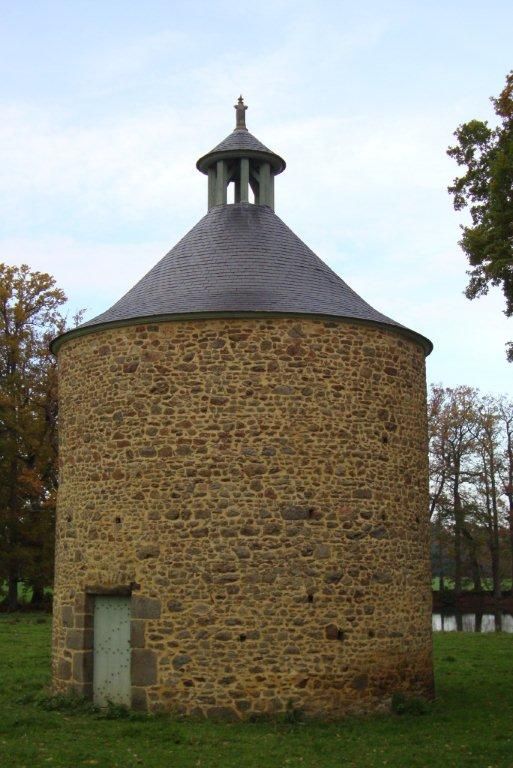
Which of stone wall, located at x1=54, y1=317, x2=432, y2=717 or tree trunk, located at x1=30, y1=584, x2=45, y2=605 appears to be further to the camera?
tree trunk, located at x1=30, y1=584, x2=45, y2=605

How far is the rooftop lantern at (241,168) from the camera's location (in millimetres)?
15141

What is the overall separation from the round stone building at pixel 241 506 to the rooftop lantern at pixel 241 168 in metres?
2.36

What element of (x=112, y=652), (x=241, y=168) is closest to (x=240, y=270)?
(x=241, y=168)

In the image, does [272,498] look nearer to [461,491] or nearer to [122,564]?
[122,564]

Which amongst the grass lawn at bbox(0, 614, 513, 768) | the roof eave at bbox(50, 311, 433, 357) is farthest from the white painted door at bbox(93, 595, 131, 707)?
the roof eave at bbox(50, 311, 433, 357)

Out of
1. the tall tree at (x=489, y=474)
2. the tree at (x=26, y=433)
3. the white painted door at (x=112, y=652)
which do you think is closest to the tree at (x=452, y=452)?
the tall tree at (x=489, y=474)

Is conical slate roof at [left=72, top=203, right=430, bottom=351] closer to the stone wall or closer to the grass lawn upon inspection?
the stone wall

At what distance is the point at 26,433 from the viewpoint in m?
29.3

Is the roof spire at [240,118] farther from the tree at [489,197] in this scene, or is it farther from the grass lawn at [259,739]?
the grass lawn at [259,739]

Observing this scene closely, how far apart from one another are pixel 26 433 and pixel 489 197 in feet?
64.9

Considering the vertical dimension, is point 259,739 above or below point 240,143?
below

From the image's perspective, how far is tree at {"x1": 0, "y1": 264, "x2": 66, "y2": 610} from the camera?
29.3 m

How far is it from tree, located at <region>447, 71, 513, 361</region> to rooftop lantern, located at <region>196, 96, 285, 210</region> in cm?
312

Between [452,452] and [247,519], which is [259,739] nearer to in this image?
[247,519]
